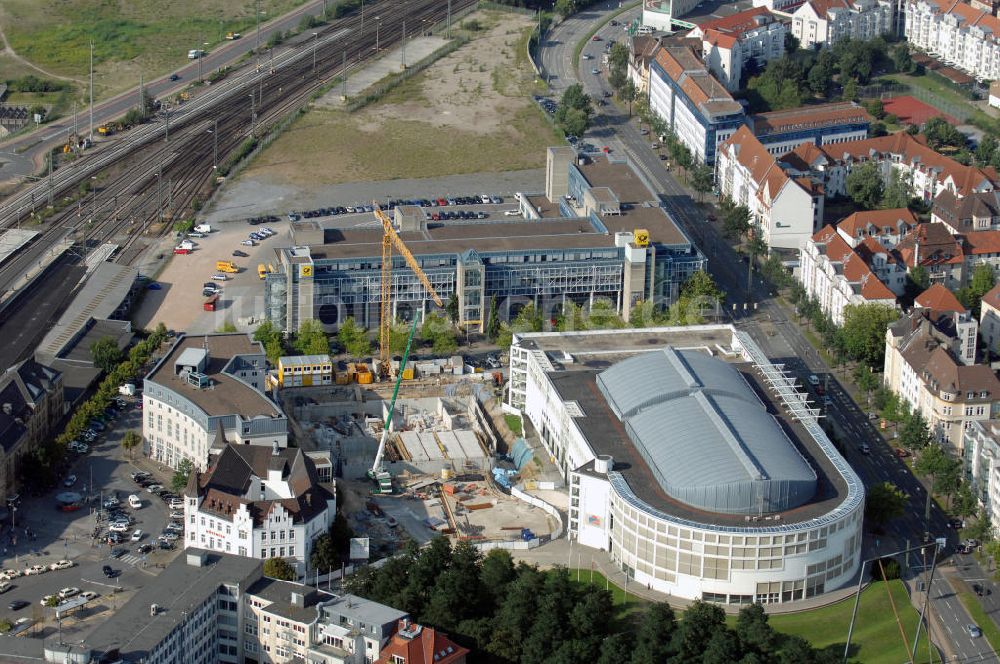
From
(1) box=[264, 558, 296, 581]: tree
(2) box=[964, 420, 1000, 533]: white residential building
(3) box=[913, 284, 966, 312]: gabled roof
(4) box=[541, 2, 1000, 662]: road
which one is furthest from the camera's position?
(3) box=[913, 284, 966, 312]: gabled roof

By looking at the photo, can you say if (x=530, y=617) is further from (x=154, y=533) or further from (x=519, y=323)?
(x=519, y=323)

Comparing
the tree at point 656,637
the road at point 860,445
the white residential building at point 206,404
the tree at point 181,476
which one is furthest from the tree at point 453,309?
the tree at point 656,637

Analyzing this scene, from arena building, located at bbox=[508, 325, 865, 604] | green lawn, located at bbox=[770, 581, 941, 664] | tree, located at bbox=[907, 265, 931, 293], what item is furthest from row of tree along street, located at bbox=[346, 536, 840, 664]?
tree, located at bbox=[907, 265, 931, 293]

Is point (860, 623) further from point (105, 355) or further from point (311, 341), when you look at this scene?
point (105, 355)

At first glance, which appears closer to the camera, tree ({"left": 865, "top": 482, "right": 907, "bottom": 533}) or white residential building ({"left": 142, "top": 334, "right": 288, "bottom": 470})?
tree ({"left": 865, "top": 482, "right": 907, "bottom": 533})

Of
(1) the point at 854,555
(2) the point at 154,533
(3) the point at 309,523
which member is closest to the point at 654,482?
(1) the point at 854,555

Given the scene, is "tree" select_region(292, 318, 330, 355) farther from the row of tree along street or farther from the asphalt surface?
the row of tree along street
